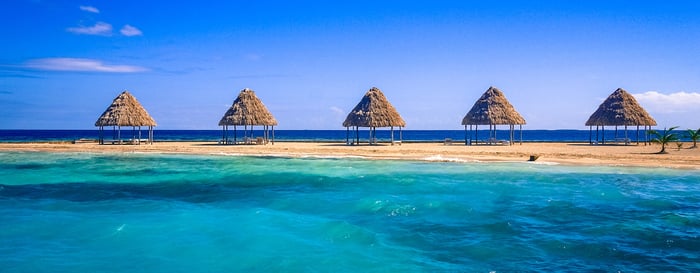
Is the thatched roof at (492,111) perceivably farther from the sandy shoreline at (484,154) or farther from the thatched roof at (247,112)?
the thatched roof at (247,112)

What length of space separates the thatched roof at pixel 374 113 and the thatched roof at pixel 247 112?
17.9 feet

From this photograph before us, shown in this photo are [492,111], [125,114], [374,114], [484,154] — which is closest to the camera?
[484,154]

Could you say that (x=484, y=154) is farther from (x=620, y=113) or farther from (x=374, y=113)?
(x=620, y=113)

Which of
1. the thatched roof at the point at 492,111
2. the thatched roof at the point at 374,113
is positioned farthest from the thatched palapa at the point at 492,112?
the thatched roof at the point at 374,113

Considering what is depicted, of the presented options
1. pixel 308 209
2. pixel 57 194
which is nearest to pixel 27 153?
pixel 57 194

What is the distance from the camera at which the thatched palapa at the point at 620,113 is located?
34.0 m

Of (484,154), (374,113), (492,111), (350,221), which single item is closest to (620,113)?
(492,111)

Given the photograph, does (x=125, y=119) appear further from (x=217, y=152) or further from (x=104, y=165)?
(x=104, y=165)

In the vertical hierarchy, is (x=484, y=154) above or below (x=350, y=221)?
above

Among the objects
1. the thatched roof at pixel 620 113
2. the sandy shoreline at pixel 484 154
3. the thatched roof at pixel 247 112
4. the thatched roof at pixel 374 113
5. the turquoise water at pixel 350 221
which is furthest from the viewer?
the thatched roof at pixel 620 113

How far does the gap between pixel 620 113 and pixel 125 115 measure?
1299 inches

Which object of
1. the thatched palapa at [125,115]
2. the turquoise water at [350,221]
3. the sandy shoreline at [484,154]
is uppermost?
the thatched palapa at [125,115]

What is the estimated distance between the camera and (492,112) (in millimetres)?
33906

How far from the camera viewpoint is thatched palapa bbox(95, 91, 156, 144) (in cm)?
3375
